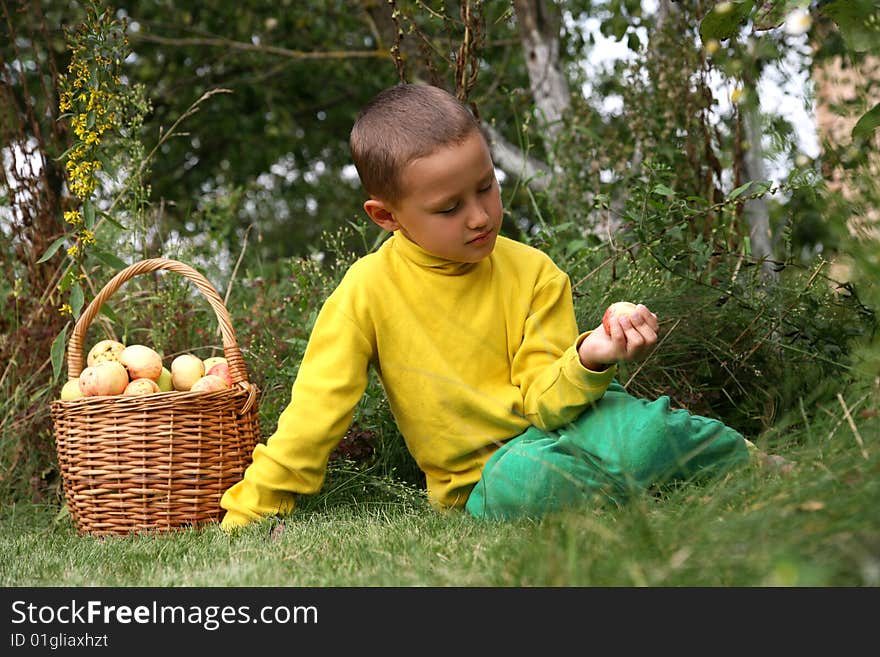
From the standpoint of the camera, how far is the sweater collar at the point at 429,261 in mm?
2521

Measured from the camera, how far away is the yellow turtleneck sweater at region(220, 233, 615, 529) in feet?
8.17

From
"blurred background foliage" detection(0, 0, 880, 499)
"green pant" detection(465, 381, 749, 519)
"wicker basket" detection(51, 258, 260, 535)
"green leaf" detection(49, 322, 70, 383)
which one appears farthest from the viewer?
"green leaf" detection(49, 322, 70, 383)

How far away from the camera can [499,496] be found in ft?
7.61

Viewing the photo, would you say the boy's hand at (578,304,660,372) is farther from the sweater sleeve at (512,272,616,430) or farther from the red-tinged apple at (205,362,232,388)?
the red-tinged apple at (205,362,232,388)

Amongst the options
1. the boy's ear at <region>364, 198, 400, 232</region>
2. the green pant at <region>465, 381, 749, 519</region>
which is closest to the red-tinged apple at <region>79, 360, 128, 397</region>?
the boy's ear at <region>364, 198, 400, 232</region>

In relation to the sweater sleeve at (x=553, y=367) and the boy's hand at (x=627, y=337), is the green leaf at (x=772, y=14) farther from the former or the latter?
the sweater sleeve at (x=553, y=367)

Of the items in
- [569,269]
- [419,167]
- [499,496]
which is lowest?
[499,496]

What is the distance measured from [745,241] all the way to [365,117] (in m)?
1.32

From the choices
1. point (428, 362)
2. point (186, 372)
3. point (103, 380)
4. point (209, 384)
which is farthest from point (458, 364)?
point (103, 380)

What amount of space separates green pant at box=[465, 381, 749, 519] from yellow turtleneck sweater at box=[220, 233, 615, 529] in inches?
4.8

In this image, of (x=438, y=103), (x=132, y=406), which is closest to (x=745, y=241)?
(x=438, y=103)

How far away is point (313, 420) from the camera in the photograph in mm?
2506
